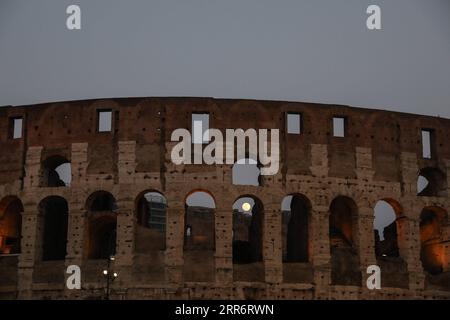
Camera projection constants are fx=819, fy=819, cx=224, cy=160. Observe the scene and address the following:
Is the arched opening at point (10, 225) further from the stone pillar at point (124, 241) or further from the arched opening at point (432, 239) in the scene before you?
the arched opening at point (432, 239)

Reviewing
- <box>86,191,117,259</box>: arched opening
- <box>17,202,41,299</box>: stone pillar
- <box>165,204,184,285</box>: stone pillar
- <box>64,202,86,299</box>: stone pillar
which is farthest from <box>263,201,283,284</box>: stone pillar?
<box>17,202,41,299</box>: stone pillar

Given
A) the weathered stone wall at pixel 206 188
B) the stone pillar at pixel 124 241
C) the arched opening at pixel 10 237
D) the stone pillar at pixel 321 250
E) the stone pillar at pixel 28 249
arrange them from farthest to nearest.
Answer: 1. the arched opening at pixel 10 237
2. the stone pillar at pixel 28 249
3. the stone pillar at pixel 321 250
4. the weathered stone wall at pixel 206 188
5. the stone pillar at pixel 124 241

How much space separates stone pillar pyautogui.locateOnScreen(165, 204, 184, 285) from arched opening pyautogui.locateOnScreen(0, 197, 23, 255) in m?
6.40

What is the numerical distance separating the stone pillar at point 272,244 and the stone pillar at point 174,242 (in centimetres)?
309

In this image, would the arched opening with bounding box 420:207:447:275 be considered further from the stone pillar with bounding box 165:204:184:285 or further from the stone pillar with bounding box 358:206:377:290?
the stone pillar with bounding box 165:204:184:285

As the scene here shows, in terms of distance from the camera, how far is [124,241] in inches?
1176

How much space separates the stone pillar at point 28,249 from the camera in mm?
30094

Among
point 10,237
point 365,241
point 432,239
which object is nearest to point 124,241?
point 10,237

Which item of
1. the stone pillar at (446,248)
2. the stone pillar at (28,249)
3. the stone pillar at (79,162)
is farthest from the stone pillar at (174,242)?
the stone pillar at (446,248)

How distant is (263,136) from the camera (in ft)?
102

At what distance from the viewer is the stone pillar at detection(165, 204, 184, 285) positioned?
29.4 metres
